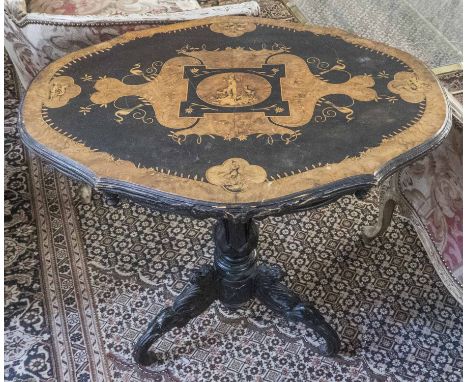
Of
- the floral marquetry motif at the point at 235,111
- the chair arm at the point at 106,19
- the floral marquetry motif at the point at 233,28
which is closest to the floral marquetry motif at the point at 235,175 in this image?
the floral marquetry motif at the point at 235,111

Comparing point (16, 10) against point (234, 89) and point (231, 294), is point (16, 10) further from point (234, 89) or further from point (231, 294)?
point (231, 294)

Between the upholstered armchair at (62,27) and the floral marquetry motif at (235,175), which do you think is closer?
the floral marquetry motif at (235,175)

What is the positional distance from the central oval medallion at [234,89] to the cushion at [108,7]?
0.84 metres

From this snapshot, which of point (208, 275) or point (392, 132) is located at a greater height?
point (392, 132)

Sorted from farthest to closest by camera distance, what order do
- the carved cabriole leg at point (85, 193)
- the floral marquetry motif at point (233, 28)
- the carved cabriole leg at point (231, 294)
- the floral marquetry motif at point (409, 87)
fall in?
the carved cabriole leg at point (85, 193) → the floral marquetry motif at point (233, 28) → the carved cabriole leg at point (231, 294) → the floral marquetry motif at point (409, 87)

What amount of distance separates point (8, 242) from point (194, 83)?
879mm

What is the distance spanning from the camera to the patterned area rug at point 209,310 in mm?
1302

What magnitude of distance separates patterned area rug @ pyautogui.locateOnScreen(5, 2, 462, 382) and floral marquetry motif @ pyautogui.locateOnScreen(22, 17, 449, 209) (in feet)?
1.96

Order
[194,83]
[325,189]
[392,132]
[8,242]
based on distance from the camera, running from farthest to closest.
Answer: [8,242] < [194,83] < [392,132] < [325,189]

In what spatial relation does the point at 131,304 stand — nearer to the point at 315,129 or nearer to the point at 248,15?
the point at 315,129

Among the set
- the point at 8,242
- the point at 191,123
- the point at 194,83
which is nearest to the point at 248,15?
the point at 194,83

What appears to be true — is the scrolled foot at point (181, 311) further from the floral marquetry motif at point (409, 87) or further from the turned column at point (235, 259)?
the floral marquetry motif at point (409, 87)

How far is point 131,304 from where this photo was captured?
1457 mm

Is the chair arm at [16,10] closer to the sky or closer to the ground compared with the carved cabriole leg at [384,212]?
closer to the sky
